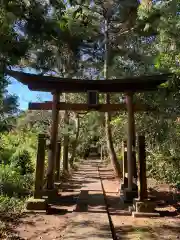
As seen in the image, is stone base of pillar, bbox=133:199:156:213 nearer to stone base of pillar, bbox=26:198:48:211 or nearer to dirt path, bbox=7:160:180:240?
dirt path, bbox=7:160:180:240

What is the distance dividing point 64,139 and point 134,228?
10.2 meters

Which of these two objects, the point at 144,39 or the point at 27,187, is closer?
the point at 27,187

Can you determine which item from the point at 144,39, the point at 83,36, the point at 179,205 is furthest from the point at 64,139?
the point at 179,205

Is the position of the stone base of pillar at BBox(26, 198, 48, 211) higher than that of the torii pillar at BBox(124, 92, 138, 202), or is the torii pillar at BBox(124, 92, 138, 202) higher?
the torii pillar at BBox(124, 92, 138, 202)

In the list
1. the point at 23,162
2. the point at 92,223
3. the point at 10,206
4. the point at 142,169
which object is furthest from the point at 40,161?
the point at 23,162

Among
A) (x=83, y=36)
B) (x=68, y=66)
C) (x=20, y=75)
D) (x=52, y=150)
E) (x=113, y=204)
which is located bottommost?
(x=113, y=204)

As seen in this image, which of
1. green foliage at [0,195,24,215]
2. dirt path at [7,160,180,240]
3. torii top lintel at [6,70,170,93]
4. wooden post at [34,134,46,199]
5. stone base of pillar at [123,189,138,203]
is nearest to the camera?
dirt path at [7,160,180,240]

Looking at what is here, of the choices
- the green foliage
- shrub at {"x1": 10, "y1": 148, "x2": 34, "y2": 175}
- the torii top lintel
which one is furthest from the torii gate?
shrub at {"x1": 10, "y1": 148, "x2": 34, "y2": 175}

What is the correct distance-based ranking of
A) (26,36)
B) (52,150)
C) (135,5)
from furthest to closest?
1. (135,5)
2. (52,150)
3. (26,36)

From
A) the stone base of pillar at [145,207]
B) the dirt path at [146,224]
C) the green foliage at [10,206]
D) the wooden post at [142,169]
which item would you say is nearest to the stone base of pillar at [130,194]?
the dirt path at [146,224]

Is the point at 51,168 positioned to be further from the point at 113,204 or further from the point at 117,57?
the point at 117,57

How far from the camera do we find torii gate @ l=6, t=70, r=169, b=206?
8555mm

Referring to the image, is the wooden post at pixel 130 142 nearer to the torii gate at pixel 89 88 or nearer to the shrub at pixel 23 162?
the torii gate at pixel 89 88

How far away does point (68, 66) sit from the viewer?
55.3ft
